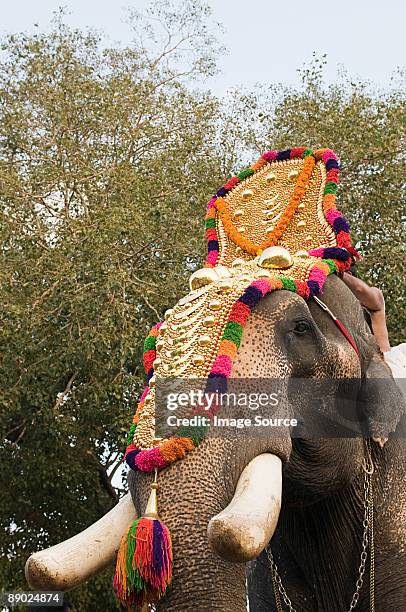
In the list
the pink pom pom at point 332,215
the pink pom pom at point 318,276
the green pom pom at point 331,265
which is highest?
the pink pom pom at point 332,215

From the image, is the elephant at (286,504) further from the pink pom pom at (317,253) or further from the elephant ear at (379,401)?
the pink pom pom at (317,253)

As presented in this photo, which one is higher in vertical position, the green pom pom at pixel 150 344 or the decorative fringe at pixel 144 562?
the green pom pom at pixel 150 344

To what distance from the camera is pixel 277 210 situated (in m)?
4.91

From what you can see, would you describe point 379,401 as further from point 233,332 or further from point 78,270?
point 78,270

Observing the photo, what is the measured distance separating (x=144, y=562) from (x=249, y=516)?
319 mm

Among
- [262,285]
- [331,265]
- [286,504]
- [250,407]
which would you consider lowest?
[286,504]

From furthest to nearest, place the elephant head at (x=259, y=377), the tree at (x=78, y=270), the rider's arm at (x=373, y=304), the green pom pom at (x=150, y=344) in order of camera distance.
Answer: the tree at (x=78, y=270)
the rider's arm at (x=373, y=304)
the green pom pom at (x=150, y=344)
the elephant head at (x=259, y=377)

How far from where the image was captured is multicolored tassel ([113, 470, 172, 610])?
10.4ft

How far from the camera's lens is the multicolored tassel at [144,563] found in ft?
10.4

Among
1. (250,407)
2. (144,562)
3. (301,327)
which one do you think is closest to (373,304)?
(301,327)

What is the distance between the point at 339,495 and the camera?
4414mm

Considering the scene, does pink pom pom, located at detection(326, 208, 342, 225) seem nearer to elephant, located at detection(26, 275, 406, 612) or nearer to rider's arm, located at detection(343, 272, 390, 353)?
rider's arm, located at detection(343, 272, 390, 353)

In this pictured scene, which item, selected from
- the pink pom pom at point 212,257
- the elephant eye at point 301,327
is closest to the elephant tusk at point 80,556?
the elephant eye at point 301,327

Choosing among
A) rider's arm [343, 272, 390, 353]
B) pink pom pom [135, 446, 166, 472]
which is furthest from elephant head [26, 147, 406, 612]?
rider's arm [343, 272, 390, 353]
